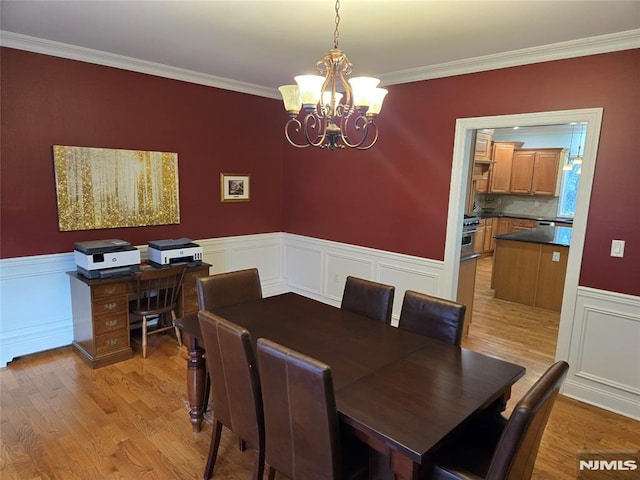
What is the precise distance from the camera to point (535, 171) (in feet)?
25.2

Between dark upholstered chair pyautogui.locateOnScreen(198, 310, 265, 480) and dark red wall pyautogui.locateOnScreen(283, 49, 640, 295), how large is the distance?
246 centimetres

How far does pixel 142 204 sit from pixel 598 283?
12.9 ft

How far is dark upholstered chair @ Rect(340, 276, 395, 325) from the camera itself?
2518 mm

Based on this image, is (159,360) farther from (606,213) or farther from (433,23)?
(606,213)

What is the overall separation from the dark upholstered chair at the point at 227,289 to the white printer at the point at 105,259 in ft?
3.38

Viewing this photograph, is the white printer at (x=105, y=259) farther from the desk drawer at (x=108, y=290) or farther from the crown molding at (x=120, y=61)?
the crown molding at (x=120, y=61)

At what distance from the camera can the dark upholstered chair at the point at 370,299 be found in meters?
2.52

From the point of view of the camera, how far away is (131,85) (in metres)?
3.67

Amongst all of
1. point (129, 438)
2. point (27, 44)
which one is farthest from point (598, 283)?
point (27, 44)

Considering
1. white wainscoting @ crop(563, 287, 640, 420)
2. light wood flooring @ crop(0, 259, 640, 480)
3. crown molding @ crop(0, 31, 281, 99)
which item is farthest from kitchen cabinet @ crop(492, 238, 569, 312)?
crown molding @ crop(0, 31, 281, 99)

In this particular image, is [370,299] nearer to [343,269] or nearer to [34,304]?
[343,269]

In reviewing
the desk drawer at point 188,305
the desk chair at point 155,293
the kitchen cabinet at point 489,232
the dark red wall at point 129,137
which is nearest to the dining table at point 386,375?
the desk chair at point 155,293

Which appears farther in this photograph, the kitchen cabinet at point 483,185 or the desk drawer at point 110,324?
the kitchen cabinet at point 483,185

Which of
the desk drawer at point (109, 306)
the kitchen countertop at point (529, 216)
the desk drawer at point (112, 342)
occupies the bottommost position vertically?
the desk drawer at point (112, 342)
